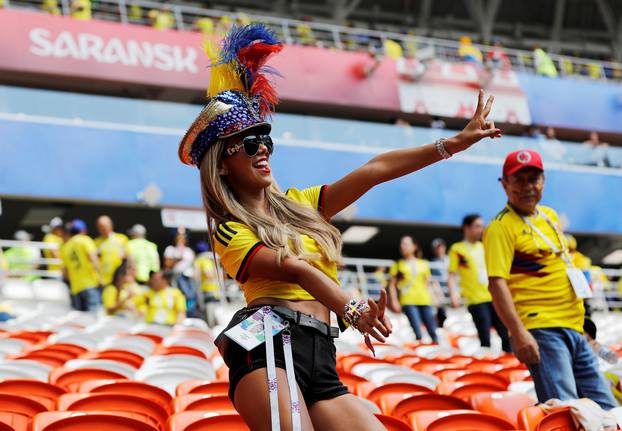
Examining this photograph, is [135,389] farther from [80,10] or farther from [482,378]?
[80,10]

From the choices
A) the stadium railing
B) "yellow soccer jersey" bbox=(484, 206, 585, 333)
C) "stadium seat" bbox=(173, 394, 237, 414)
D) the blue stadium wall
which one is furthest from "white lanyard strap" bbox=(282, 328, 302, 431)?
the stadium railing

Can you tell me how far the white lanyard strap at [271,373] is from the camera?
2.23 m

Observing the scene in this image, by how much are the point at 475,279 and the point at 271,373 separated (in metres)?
6.10

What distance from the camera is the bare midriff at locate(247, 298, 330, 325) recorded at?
8.10 feet

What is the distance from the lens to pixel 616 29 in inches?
1153

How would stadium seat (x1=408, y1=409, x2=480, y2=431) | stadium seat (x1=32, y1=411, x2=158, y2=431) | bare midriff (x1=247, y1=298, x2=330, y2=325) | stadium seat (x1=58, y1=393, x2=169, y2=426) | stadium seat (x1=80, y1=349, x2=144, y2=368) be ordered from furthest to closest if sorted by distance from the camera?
stadium seat (x1=80, y1=349, x2=144, y2=368) < stadium seat (x1=58, y1=393, x2=169, y2=426) < stadium seat (x1=408, y1=409, x2=480, y2=431) < stadium seat (x1=32, y1=411, x2=158, y2=431) < bare midriff (x1=247, y1=298, x2=330, y2=325)

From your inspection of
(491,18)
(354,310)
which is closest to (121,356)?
(354,310)

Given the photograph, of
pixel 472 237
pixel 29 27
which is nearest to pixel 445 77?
pixel 29 27

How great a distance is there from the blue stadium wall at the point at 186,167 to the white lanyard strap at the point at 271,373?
13014mm

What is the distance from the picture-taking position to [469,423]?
11.0ft

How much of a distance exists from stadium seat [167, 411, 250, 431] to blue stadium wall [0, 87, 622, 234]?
12.3 meters

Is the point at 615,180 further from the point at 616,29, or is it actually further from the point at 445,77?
the point at 616,29

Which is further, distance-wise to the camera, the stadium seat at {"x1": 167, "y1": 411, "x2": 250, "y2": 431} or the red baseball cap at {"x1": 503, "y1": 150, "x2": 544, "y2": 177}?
the red baseball cap at {"x1": 503, "y1": 150, "x2": 544, "y2": 177}

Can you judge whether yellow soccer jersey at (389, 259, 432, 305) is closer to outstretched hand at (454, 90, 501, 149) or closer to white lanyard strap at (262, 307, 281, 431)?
outstretched hand at (454, 90, 501, 149)
